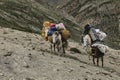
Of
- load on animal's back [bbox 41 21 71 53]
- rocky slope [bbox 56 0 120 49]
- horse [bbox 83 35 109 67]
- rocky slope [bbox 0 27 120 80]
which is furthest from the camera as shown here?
rocky slope [bbox 56 0 120 49]

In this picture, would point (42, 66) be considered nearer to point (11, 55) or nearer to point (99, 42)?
point (11, 55)

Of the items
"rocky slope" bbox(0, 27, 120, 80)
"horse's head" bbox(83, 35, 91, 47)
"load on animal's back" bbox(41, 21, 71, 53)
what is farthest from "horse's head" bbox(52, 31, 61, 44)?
"rocky slope" bbox(0, 27, 120, 80)

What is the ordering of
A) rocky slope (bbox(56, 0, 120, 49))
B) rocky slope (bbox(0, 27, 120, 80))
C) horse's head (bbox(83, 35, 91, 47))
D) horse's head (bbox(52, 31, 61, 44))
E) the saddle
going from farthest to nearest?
rocky slope (bbox(56, 0, 120, 49)) → horse's head (bbox(52, 31, 61, 44)) → horse's head (bbox(83, 35, 91, 47)) → the saddle → rocky slope (bbox(0, 27, 120, 80))

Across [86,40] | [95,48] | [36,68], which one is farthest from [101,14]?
[36,68]

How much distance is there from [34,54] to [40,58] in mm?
909

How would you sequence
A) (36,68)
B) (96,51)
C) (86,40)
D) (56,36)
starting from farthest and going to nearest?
(56,36) < (86,40) < (96,51) < (36,68)

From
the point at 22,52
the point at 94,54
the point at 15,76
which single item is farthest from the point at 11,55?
the point at 94,54

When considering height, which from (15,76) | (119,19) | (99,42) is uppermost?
(119,19)

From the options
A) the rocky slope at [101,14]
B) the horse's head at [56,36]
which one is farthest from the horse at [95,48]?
the rocky slope at [101,14]

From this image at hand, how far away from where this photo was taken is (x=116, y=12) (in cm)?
18212

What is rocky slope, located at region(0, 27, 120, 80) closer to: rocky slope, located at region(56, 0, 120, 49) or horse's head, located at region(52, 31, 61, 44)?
horse's head, located at region(52, 31, 61, 44)

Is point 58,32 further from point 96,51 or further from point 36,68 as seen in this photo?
point 36,68

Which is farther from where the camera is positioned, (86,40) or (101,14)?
(101,14)

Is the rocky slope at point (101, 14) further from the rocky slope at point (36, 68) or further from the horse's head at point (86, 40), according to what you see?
the rocky slope at point (36, 68)
